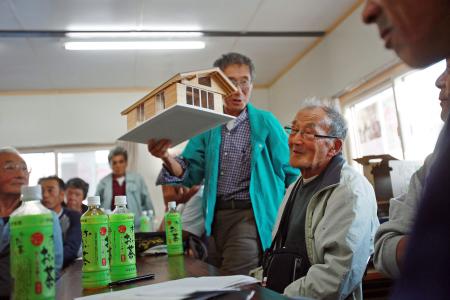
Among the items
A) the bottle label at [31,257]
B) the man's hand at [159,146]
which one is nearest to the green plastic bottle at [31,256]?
the bottle label at [31,257]

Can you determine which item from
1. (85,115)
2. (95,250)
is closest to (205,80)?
(95,250)

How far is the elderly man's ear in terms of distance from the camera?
4.92ft

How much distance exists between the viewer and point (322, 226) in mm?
1207

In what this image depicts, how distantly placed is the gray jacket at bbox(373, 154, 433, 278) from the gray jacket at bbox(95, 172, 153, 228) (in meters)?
2.75

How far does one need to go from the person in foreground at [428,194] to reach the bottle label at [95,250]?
2.32 ft

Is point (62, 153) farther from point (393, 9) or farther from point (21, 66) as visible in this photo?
point (393, 9)

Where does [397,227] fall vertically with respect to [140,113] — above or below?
below

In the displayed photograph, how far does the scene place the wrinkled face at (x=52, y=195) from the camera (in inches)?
108

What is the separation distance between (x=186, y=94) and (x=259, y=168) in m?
0.53

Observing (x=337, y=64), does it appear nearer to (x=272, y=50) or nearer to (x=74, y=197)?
(x=272, y=50)

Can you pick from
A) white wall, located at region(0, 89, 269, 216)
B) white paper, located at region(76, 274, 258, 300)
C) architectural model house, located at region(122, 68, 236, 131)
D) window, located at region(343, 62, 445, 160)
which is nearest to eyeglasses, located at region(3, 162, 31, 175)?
architectural model house, located at region(122, 68, 236, 131)

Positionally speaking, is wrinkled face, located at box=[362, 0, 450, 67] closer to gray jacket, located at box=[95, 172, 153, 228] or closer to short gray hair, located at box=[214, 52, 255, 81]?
short gray hair, located at box=[214, 52, 255, 81]

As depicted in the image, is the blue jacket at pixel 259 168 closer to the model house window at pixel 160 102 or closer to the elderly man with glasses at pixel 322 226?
the elderly man with glasses at pixel 322 226

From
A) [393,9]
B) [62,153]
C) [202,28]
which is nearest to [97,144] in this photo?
[62,153]
